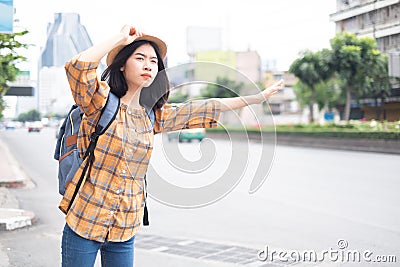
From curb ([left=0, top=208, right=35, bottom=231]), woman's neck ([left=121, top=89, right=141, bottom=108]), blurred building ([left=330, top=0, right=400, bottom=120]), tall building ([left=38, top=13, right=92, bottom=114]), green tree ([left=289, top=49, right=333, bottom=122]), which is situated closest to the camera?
woman's neck ([left=121, top=89, right=141, bottom=108])

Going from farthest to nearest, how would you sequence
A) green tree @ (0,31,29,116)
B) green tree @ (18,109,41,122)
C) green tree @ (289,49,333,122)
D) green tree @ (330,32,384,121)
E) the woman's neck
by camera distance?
1. green tree @ (289,49,333,122)
2. green tree @ (330,32,384,121)
3. green tree @ (0,31,29,116)
4. green tree @ (18,109,41,122)
5. the woman's neck

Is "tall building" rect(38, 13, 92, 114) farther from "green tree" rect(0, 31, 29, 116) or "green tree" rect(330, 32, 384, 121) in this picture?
"green tree" rect(330, 32, 384, 121)

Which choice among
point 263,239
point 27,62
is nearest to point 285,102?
point 27,62

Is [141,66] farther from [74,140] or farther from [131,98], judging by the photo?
[74,140]

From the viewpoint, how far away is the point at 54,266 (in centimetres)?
421

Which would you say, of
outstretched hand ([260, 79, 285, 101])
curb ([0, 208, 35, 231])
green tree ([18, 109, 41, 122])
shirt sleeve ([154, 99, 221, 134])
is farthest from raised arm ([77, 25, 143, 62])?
green tree ([18, 109, 41, 122])

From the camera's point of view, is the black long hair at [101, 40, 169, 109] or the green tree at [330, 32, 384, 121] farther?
the green tree at [330, 32, 384, 121]

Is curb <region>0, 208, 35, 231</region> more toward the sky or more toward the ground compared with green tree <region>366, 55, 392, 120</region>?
more toward the ground

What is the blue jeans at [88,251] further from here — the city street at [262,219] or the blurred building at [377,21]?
the blurred building at [377,21]

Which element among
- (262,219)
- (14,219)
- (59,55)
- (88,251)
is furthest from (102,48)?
(262,219)

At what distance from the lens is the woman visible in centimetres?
201

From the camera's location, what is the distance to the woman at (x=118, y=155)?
2010mm

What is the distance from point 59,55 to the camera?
3.87m

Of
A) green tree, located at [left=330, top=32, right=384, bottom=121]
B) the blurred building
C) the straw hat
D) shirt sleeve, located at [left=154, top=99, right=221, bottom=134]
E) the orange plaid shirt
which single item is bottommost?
the orange plaid shirt
